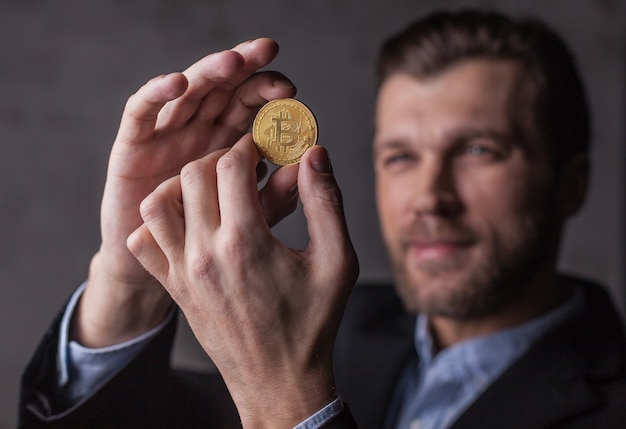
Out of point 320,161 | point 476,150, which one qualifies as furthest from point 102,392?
point 476,150

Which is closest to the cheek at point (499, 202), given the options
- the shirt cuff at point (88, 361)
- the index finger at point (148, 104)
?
the shirt cuff at point (88, 361)

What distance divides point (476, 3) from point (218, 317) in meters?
1.72

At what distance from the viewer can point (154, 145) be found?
69 centimetres

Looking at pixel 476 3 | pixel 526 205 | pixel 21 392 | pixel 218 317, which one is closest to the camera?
pixel 218 317

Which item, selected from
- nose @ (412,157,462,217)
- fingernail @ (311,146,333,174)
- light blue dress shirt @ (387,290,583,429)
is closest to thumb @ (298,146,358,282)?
fingernail @ (311,146,333,174)

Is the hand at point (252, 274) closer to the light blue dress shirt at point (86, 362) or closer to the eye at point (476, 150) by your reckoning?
the light blue dress shirt at point (86, 362)

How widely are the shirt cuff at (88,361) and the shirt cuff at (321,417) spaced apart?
0.87 ft

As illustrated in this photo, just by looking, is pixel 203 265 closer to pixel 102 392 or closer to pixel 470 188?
pixel 102 392

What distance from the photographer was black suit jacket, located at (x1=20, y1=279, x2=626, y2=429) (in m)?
0.75

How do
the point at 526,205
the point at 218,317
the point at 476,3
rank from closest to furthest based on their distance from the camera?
the point at 218,317
the point at 526,205
the point at 476,3

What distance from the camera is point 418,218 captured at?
4.66 feet

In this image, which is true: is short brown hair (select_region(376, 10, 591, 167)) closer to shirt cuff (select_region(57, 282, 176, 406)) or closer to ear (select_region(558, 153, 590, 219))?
ear (select_region(558, 153, 590, 219))

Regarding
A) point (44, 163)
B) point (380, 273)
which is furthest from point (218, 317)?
point (380, 273)

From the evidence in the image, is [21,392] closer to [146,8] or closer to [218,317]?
[218,317]
